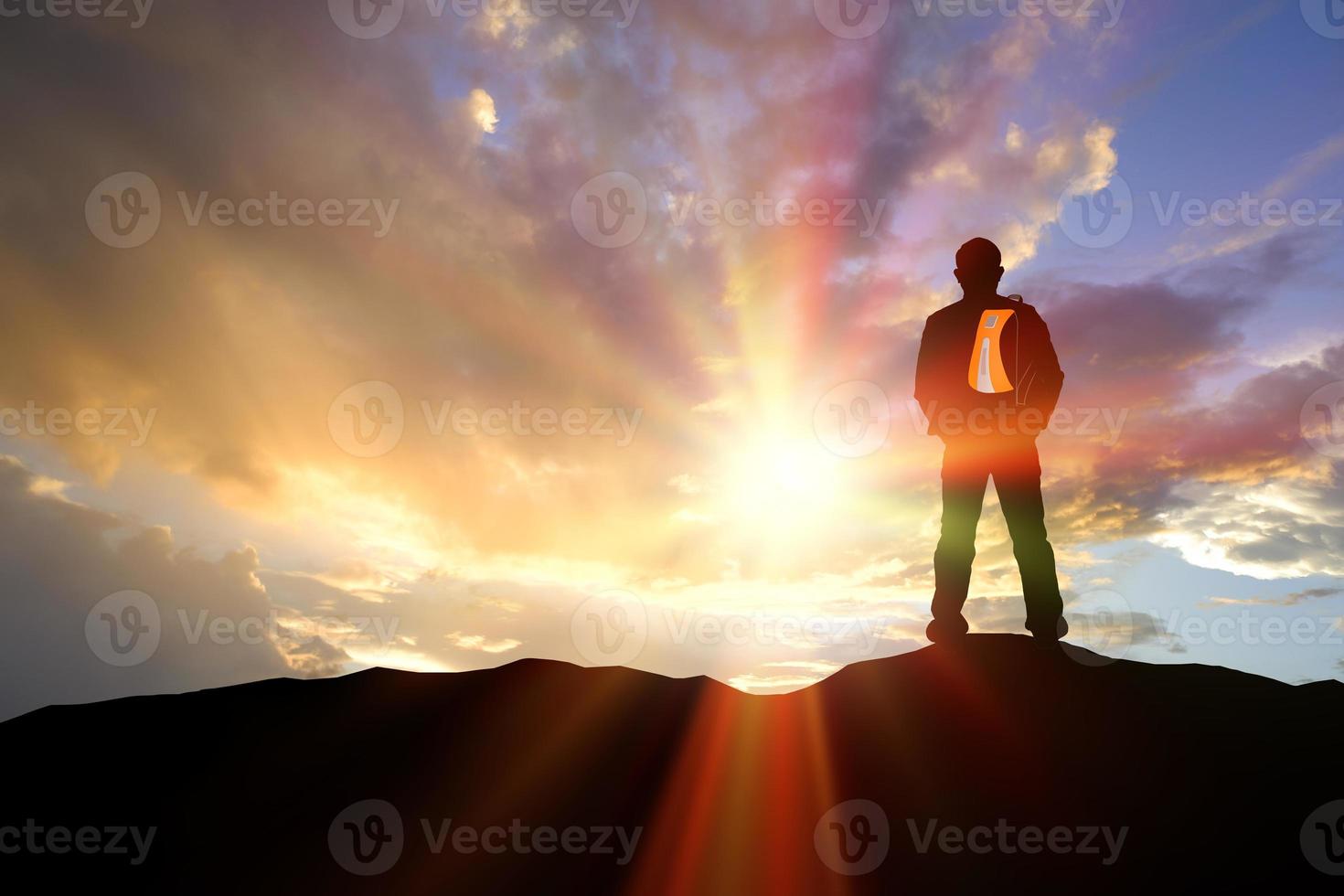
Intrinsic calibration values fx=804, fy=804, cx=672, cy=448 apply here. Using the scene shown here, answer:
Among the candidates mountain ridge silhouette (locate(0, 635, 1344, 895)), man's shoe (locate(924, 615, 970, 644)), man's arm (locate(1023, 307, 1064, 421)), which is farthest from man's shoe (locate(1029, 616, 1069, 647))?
man's arm (locate(1023, 307, 1064, 421))

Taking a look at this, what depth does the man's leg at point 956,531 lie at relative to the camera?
9.53 meters

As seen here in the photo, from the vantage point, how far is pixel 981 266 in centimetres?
984

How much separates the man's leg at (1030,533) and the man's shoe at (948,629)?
793 millimetres

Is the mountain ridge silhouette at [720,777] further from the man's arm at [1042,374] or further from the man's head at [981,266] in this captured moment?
the man's head at [981,266]

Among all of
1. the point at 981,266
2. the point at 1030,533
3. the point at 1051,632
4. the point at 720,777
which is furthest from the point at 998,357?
the point at 720,777

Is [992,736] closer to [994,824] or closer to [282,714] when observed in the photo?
[994,824]

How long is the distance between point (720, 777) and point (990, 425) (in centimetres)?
506

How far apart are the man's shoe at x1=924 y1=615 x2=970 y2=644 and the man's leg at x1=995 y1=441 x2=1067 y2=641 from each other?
31.2 inches

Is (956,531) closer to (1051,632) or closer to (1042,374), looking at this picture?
(1051,632)

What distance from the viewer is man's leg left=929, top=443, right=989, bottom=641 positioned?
9531mm

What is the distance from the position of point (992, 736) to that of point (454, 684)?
6.89 meters

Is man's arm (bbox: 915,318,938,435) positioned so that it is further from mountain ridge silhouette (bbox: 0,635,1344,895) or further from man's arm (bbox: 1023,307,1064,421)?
mountain ridge silhouette (bbox: 0,635,1344,895)

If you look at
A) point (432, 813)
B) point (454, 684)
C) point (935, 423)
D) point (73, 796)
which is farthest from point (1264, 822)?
point (73, 796)

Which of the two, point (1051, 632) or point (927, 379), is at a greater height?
point (927, 379)
